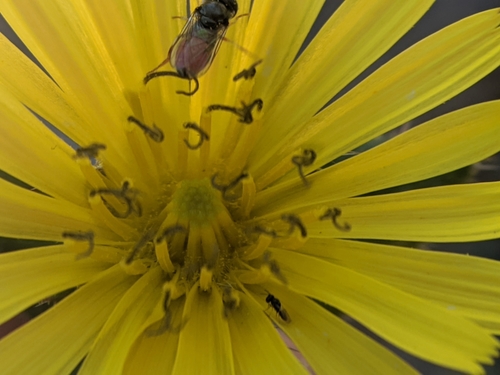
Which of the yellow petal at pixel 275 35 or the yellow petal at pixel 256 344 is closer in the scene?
the yellow petal at pixel 256 344

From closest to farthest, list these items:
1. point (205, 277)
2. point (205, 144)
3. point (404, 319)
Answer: point (404, 319)
point (205, 277)
point (205, 144)

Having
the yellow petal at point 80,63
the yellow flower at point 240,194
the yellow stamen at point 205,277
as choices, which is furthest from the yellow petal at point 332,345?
the yellow petal at point 80,63

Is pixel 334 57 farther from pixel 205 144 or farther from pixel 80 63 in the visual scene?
pixel 80 63

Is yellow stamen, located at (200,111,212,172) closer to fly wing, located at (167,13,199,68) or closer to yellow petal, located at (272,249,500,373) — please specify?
fly wing, located at (167,13,199,68)

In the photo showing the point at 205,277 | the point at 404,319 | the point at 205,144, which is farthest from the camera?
the point at 205,144

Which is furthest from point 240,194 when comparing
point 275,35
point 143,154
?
point 275,35

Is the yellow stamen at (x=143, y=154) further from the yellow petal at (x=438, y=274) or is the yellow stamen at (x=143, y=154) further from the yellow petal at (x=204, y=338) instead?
the yellow petal at (x=438, y=274)

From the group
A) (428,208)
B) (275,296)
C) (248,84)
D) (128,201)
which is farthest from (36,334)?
(428,208)

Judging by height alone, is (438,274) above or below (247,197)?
below
